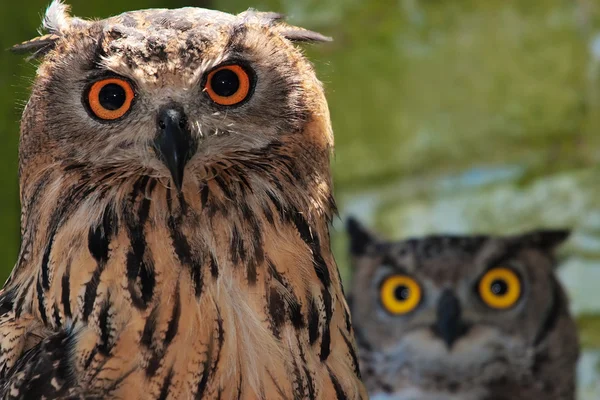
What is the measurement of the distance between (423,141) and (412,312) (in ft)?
2.55

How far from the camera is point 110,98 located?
1109 mm

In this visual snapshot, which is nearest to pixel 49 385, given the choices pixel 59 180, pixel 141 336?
pixel 141 336

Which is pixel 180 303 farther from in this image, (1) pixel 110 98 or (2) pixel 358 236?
(2) pixel 358 236

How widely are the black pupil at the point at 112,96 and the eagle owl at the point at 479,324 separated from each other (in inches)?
62.5

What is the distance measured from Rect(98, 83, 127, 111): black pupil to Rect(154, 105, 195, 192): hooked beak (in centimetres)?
6

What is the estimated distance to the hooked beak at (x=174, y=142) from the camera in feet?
3.44

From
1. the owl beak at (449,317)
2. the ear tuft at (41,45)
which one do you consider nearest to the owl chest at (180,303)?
the ear tuft at (41,45)

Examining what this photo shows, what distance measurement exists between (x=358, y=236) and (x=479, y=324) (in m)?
0.45

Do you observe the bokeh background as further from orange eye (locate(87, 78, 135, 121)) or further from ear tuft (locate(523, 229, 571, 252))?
orange eye (locate(87, 78, 135, 121))

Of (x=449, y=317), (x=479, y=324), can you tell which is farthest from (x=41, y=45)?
(x=479, y=324)

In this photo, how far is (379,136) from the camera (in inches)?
126

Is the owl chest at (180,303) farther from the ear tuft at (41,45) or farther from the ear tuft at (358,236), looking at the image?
the ear tuft at (358,236)

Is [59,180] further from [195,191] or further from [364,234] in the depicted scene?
[364,234]

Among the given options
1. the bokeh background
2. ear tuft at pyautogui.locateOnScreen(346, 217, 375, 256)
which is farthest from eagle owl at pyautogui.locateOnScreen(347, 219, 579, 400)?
the bokeh background
